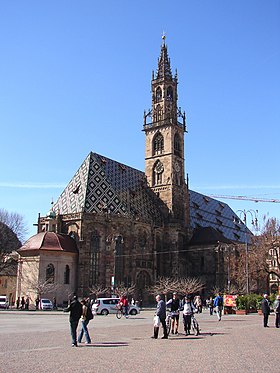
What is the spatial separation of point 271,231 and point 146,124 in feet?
112

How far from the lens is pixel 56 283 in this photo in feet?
168

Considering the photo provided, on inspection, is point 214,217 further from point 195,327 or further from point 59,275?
point 195,327

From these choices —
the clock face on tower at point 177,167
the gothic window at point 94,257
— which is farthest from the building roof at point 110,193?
the clock face on tower at point 177,167

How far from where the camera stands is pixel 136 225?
59.7 metres

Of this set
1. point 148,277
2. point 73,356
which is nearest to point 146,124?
point 148,277

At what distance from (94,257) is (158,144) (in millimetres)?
24818

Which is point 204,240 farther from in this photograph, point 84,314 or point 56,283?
point 84,314

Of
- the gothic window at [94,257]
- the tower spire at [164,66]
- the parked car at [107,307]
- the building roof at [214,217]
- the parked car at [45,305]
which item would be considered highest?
the tower spire at [164,66]

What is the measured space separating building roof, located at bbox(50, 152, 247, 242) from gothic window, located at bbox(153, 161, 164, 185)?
5.32 ft

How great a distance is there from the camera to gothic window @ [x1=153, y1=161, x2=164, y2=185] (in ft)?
230

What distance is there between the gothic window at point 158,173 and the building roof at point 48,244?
20790 mm

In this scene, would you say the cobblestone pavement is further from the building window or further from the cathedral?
the building window

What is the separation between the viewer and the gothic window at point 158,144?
71.4 meters

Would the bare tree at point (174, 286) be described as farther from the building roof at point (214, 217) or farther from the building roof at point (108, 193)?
the building roof at point (214, 217)
